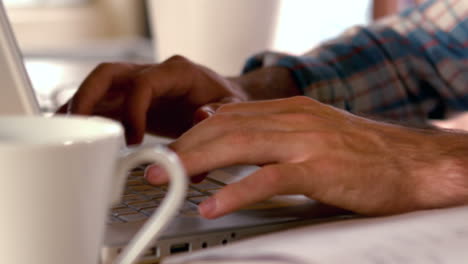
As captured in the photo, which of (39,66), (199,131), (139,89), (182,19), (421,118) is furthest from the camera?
(39,66)

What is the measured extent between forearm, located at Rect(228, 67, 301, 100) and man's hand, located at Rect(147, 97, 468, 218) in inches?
13.6

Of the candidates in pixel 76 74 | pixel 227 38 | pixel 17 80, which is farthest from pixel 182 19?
pixel 17 80

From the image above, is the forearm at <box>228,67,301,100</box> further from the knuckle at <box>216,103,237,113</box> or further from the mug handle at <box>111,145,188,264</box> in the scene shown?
the mug handle at <box>111,145,188,264</box>

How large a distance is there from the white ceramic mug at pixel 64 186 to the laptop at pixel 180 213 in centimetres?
5

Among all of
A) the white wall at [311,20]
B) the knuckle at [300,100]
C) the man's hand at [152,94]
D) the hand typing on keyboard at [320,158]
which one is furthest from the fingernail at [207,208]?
the white wall at [311,20]

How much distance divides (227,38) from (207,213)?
86cm

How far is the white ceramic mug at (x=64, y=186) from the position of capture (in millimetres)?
229

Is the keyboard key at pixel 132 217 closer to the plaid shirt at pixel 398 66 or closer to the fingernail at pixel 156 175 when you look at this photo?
the fingernail at pixel 156 175

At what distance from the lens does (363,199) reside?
0.38m

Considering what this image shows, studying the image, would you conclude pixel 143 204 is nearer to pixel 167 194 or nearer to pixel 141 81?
pixel 167 194

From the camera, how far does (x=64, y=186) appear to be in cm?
24

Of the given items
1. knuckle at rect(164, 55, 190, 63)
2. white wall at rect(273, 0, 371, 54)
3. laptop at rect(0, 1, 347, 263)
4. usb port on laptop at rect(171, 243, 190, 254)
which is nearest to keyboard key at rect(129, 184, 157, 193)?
laptop at rect(0, 1, 347, 263)

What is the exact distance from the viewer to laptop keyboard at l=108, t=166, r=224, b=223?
37 cm

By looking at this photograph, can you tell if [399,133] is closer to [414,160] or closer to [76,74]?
[414,160]
